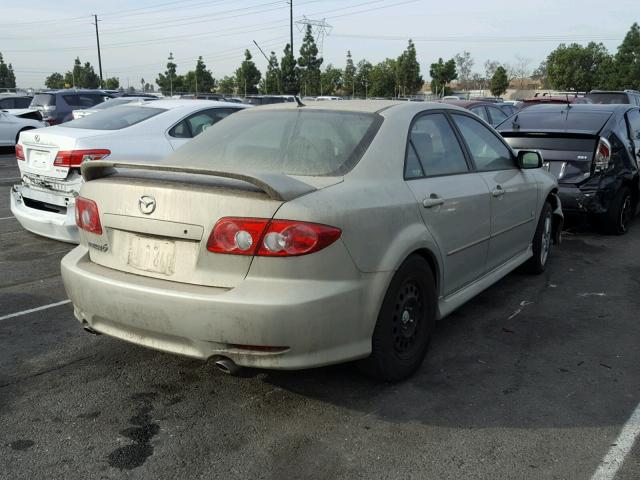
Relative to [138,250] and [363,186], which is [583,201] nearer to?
[363,186]

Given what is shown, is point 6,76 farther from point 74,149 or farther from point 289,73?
point 74,149

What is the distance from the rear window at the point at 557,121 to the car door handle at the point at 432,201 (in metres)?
4.41

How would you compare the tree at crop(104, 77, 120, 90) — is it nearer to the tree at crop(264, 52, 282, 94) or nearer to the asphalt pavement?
the tree at crop(264, 52, 282, 94)

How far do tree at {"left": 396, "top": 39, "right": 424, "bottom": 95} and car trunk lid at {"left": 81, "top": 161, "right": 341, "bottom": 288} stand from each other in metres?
58.9

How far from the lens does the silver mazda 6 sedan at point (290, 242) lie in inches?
115

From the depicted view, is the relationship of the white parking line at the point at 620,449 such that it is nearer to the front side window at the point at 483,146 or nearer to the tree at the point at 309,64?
the front side window at the point at 483,146

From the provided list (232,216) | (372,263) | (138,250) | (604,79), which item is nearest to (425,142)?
(372,263)

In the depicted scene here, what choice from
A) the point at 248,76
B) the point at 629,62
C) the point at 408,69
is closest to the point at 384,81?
the point at 408,69

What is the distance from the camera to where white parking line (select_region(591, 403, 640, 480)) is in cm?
281

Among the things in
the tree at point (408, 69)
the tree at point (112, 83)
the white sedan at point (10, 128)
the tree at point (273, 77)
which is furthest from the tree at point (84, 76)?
the white sedan at point (10, 128)

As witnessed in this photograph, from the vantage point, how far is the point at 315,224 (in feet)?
9.66

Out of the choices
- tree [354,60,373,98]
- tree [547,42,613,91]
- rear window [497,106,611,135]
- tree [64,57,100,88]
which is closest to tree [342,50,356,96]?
tree [354,60,373,98]

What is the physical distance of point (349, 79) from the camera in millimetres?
67250

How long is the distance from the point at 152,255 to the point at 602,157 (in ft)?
19.4
